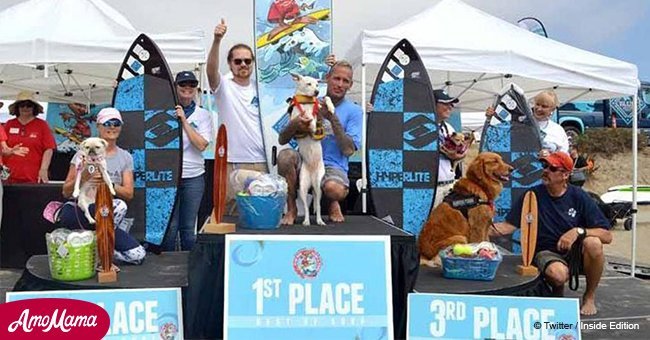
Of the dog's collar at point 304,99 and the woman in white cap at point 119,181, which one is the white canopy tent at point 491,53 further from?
the woman in white cap at point 119,181

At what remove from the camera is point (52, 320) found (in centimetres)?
191

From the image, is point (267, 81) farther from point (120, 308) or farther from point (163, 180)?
point (120, 308)

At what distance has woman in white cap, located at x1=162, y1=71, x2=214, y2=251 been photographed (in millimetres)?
3252

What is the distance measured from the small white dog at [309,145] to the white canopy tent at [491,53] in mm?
1172

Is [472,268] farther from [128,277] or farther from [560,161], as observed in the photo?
[128,277]

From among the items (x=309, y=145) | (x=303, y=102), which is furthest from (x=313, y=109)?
(x=309, y=145)

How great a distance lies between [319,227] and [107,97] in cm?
694

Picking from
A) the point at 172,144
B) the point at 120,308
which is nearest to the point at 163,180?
the point at 172,144

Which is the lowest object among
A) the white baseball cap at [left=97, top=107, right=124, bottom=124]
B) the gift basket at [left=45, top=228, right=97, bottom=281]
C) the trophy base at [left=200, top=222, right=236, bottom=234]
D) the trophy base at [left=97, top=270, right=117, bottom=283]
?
the trophy base at [left=97, top=270, right=117, bottom=283]

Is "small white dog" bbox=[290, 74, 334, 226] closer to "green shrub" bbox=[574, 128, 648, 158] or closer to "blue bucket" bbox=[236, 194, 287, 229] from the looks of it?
"blue bucket" bbox=[236, 194, 287, 229]

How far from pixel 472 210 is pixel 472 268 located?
359 millimetres

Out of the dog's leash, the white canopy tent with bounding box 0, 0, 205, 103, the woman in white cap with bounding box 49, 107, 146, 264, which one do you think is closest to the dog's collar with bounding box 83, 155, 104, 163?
the woman in white cap with bounding box 49, 107, 146, 264

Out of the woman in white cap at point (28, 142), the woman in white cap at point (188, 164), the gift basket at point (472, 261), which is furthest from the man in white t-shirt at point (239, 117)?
the woman in white cap at point (28, 142)

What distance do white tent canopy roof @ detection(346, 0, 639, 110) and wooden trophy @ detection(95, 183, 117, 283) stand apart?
225cm
